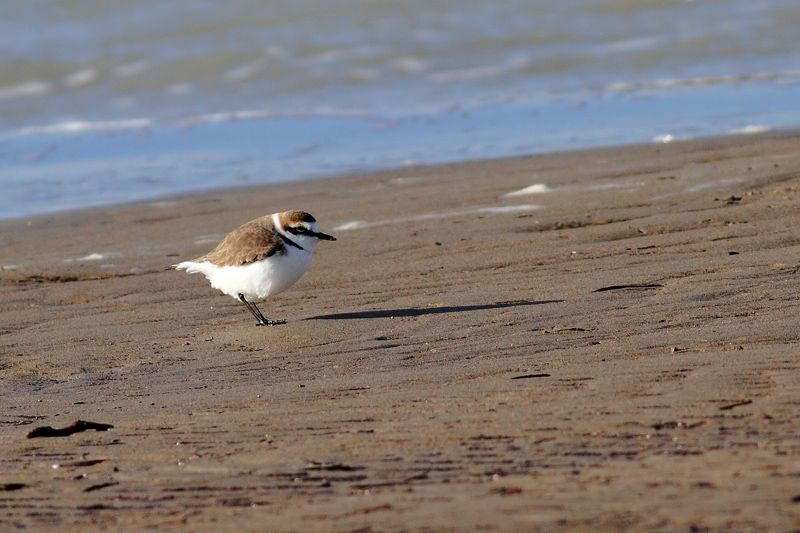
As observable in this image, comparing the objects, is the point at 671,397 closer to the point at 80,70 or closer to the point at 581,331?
the point at 581,331

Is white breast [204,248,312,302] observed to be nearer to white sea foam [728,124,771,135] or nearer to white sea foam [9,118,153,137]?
white sea foam [728,124,771,135]

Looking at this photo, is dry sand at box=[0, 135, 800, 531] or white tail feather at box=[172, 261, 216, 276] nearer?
dry sand at box=[0, 135, 800, 531]

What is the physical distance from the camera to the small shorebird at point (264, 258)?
7.37 meters

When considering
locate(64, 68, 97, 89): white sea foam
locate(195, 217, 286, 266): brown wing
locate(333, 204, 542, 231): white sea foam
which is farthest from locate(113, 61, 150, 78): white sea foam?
locate(195, 217, 286, 266): brown wing

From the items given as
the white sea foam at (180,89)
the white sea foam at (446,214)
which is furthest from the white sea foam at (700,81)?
the white sea foam at (446,214)

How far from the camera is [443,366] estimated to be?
5789 mm

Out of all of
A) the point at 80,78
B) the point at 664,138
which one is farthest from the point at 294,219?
the point at 80,78

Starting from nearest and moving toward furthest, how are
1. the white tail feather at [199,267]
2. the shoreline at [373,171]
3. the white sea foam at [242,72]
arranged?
the white tail feather at [199,267]
the shoreline at [373,171]
the white sea foam at [242,72]

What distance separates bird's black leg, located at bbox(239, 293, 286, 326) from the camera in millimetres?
7254

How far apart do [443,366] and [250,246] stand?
214 cm

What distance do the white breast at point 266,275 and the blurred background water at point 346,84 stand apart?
583 cm

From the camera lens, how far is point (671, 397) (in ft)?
15.2

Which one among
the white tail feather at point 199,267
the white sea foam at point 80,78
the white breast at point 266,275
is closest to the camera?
the white breast at point 266,275

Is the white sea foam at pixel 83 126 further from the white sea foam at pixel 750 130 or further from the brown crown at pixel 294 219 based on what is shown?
the brown crown at pixel 294 219
